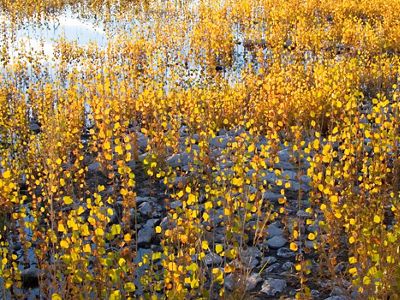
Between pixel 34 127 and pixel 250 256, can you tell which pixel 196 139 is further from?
pixel 250 256

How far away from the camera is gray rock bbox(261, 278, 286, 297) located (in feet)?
14.5

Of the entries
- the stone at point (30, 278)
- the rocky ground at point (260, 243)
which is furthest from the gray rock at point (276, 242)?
the stone at point (30, 278)

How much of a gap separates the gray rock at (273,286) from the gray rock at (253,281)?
63mm

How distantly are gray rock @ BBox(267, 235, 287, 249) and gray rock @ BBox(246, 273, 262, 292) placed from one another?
0.61m

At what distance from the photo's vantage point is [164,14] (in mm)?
17047

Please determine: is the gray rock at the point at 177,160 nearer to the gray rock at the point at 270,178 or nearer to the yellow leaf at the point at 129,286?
the gray rock at the point at 270,178

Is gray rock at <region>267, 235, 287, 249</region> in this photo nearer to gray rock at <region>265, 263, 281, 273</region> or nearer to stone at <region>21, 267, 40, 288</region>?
gray rock at <region>265, 263, 281, 273</region>

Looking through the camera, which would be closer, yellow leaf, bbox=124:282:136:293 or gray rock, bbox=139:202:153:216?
yellow leaf, bbox=124:282:136:293

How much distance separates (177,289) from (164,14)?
47.6 ft

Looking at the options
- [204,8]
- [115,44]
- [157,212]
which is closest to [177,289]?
[157,212]

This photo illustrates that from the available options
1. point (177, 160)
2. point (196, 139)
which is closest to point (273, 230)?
point (177, 160)

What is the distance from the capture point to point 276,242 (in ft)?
17.0

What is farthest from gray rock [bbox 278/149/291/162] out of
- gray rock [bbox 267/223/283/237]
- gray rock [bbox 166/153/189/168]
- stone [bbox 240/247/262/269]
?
stone [bbox 240/247/262/269]

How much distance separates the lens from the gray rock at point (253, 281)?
446 cm
